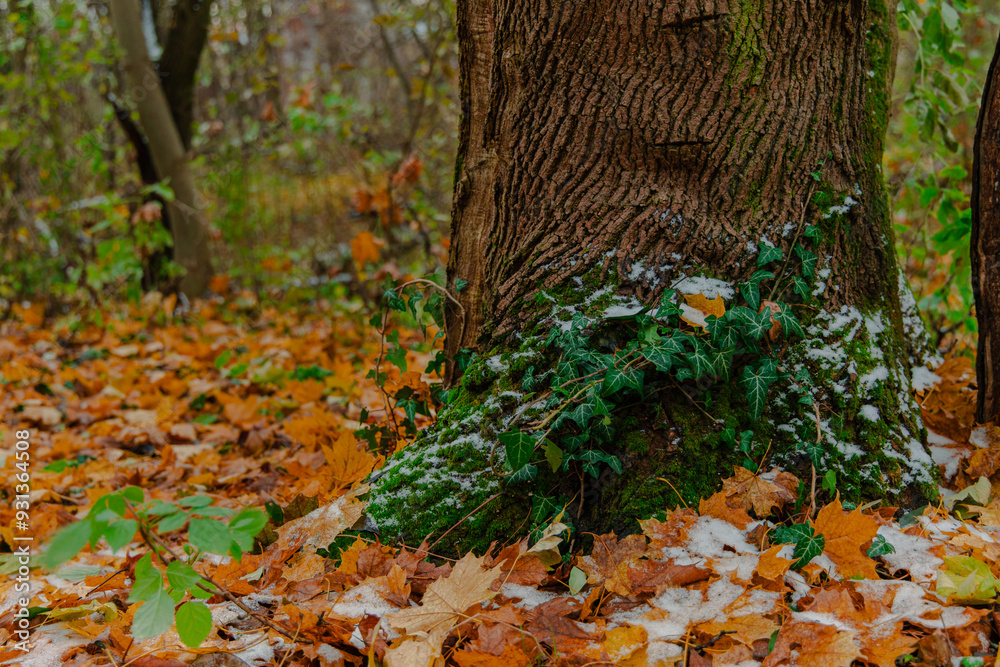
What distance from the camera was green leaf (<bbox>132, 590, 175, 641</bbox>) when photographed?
997mm

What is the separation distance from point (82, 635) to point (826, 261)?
2146 mm

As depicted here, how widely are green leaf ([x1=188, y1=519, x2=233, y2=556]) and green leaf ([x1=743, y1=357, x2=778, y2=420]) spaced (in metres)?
1.28

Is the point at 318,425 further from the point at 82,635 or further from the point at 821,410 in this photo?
the point at 821,410

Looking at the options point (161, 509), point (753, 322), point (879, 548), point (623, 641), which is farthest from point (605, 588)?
point (161, 509)

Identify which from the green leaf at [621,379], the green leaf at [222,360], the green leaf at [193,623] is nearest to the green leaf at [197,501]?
the green leaf at [193,623]

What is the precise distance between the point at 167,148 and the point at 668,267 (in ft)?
Result: 19.6

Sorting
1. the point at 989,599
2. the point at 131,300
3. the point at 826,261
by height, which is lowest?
the point at 131,300

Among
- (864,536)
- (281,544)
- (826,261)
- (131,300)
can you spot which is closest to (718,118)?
(826,261)

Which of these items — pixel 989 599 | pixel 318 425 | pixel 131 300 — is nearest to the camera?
pixel 989 599

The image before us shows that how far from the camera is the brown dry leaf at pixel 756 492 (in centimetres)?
161

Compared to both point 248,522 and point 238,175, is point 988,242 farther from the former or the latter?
point 238,175

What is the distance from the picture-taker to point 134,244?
5.54 meters

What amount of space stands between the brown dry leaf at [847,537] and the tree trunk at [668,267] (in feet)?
0.49

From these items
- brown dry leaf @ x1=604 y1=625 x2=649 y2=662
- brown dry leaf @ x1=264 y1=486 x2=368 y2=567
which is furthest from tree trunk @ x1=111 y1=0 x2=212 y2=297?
brown dry leaf @ x1=604 y1=625 x2=649 y2=662
